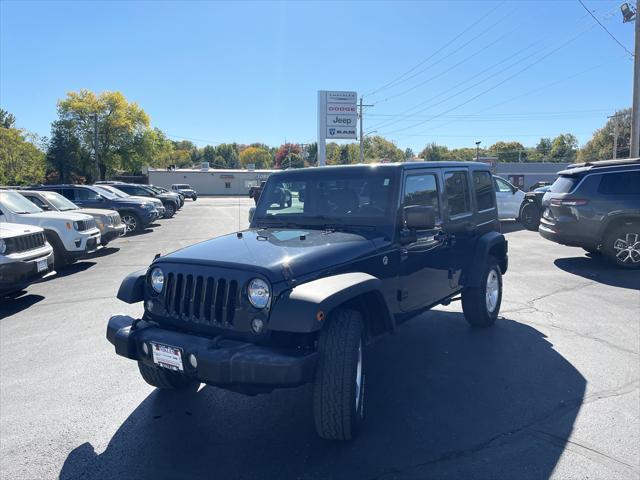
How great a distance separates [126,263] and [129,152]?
52.2 m

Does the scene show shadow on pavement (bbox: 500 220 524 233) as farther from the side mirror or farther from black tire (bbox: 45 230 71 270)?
the side mirror

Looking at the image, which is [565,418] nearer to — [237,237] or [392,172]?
[392,172]

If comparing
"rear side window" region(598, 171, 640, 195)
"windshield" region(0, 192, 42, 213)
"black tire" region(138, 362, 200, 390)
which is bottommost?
"black tire" region(138, 362, 200, 390)

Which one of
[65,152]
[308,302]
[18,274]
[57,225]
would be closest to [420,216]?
[308,302]

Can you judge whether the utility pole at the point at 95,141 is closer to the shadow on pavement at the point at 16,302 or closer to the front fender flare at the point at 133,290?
the shadow on pavement at the point at 16,302

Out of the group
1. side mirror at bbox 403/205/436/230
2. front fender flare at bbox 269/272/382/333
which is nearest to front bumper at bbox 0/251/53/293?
front fender flare at bbox 269/272/382/333

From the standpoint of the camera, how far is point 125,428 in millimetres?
3664

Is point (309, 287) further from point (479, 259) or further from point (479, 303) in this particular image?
point (479, 303)

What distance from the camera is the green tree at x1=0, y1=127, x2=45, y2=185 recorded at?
53156 mm

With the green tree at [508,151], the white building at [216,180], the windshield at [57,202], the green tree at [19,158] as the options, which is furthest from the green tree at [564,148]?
the windshield at [57,202]

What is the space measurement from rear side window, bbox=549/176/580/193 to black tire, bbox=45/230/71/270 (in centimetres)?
1044

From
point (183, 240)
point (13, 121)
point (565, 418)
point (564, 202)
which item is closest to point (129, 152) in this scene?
point (13, 121)

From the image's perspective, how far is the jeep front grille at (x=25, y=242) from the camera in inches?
282

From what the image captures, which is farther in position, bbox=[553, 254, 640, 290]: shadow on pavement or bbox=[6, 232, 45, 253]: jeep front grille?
bbox=[553, 254, 640, 290]: shadow on pavement
